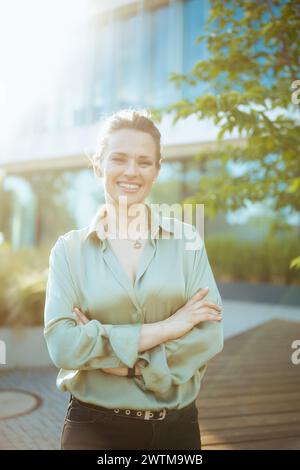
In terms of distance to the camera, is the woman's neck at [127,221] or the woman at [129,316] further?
the woman's neck at [127,221]

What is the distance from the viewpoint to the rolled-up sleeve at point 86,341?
5.82 ft

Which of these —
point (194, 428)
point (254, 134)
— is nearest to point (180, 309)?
point (194, 428)

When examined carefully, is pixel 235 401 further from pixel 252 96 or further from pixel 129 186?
pixel 129 186

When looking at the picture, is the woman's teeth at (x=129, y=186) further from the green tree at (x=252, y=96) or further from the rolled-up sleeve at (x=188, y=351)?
the green tree at (x=252, y=96)

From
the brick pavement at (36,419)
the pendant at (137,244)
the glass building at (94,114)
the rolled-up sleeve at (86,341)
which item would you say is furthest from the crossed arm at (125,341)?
the glass building at (94,114)

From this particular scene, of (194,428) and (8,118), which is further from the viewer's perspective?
(8,118)

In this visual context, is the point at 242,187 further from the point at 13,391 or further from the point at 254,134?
the point at 13,391

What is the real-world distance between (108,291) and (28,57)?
1334 cm

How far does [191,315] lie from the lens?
1.89 metres

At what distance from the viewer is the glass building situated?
1420 cm

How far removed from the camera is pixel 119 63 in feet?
51.6

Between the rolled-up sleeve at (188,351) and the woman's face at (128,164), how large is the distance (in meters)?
0.35

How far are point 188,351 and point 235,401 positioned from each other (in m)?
2.74

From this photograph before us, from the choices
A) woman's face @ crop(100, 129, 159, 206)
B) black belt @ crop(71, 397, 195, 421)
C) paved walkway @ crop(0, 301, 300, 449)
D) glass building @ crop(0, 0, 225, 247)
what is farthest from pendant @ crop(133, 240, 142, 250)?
glass building @ crop(0, 0, 225, 247)
